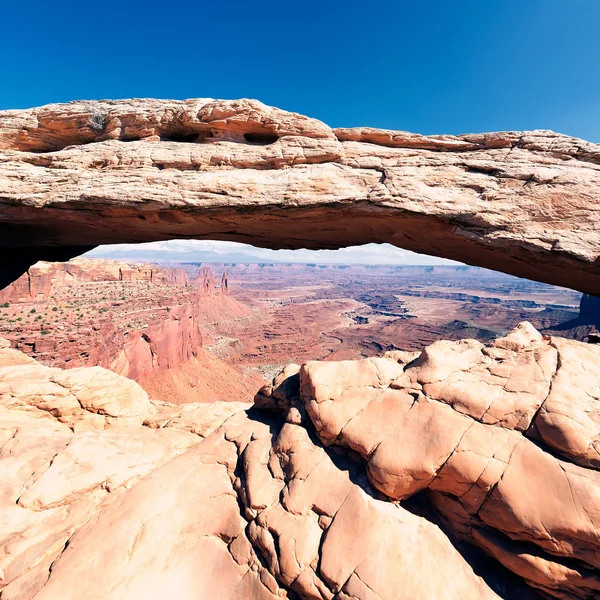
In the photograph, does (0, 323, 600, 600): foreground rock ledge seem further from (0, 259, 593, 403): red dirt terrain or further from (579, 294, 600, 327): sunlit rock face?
(579, 294, 600, 327): sunlit rock face

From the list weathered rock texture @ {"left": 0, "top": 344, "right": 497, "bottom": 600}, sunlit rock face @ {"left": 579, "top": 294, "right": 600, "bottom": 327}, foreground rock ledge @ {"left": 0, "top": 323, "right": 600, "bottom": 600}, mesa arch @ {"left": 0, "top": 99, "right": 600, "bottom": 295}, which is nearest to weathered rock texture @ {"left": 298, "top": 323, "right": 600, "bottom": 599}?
foreground rock ledge @ {"left": 0, "top": 323, "right": 600, "bottom": 600}

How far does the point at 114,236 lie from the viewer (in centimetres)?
1213

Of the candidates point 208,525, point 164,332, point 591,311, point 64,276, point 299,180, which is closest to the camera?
point 208,525

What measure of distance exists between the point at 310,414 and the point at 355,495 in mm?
1660

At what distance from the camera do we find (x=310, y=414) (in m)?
6.23

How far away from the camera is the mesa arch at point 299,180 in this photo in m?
7.63

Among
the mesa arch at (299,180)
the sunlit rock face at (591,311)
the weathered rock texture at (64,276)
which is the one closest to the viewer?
the mesa arch at (299,180)

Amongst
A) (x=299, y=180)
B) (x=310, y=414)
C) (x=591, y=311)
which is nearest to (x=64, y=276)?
(x=299, y=180)

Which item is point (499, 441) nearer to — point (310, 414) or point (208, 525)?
point (310, 414)

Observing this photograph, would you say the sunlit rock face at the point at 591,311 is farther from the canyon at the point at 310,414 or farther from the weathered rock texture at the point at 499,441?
the weathered rock texture at the point at 499,441

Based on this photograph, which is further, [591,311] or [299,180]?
[591,311]

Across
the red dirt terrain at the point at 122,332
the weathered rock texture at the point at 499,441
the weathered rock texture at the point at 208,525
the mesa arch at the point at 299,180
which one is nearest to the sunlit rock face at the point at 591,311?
the red dirt terrain at the point at 122,332

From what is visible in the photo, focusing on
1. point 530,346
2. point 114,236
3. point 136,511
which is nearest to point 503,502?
point 530,346

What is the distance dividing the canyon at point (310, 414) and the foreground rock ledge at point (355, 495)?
3 cm
